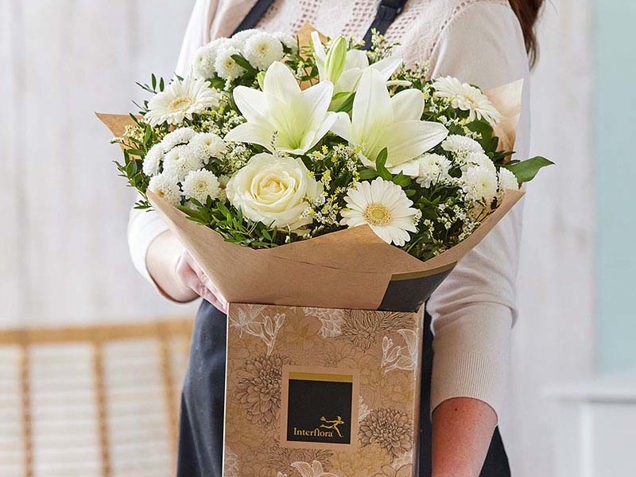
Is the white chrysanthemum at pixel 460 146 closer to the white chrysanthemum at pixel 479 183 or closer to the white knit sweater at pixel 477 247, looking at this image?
the white chrysanthemum at pixel 479 183

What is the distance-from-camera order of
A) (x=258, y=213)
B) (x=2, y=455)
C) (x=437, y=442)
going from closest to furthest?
1. (x=258, y=213)
2. (x=437, y=442)
3. (x=2, y=455)

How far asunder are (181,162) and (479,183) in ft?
0.74

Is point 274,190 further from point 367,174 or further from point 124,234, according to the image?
point 124,234

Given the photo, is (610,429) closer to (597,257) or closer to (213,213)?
(597,257)

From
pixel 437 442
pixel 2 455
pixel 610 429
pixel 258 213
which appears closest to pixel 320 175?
pixel 258 213

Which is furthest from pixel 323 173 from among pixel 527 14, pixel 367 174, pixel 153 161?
pixel 527 14

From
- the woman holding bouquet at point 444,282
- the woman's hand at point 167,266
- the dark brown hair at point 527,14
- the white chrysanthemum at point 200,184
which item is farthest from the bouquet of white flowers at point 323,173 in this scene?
the dark brown hair at point 527,14

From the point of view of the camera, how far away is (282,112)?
27.7 inches

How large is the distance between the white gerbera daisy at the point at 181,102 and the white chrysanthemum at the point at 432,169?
186 millimetres

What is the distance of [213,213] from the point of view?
69 centimetres

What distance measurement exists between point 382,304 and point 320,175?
0.12 meters

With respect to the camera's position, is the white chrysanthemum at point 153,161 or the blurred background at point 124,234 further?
the blurred background at point 124,234

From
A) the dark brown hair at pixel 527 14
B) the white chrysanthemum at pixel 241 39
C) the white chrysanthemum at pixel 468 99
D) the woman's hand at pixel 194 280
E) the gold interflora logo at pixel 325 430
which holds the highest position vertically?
the dark brown hair at pixel 527 14

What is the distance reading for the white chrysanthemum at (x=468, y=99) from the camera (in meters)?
0.78
